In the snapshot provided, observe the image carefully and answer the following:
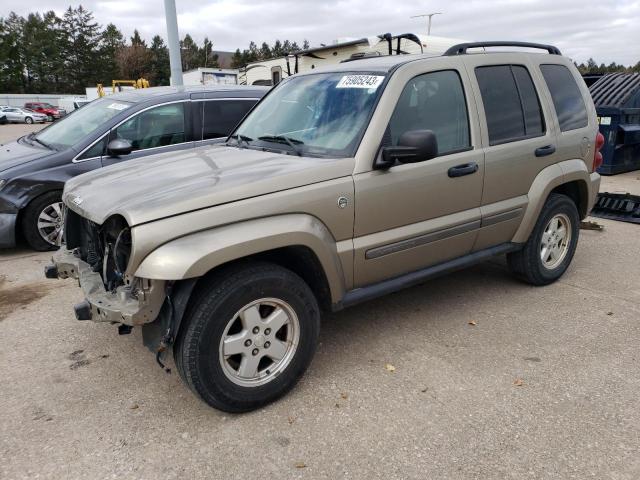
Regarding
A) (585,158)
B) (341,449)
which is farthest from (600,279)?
(341,449)

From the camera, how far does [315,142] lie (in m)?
3.40

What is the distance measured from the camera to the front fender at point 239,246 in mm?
2506

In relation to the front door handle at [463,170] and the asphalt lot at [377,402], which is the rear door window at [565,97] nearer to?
the front door handle at [463,170]

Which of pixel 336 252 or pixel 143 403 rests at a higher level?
pixel 336 252

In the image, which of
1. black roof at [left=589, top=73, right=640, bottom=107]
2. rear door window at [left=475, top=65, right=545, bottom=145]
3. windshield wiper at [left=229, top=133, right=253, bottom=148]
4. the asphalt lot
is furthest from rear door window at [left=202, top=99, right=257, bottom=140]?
black roof at [left=589, top=73, right=640, bottom=107]

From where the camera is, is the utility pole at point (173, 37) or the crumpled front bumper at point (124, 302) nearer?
the crumpled front bumper at point (124, 302)

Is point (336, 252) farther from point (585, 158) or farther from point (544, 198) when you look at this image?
point (585, 158)

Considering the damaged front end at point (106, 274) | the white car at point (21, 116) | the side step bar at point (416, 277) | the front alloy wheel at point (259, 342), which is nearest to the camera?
the damaged front end at point (106, 274)

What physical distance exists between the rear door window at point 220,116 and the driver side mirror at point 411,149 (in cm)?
351

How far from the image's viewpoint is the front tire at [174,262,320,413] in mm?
2682

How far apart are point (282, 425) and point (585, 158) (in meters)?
3.51

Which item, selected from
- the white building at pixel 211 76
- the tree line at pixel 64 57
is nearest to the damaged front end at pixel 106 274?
the white building at pixel 211 76

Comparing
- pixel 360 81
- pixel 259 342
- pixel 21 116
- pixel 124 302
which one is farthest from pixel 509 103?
pixel 21 116

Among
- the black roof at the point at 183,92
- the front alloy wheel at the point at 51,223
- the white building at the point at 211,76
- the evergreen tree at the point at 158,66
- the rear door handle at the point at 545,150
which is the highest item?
the evergreen tree at the point at 158,66
